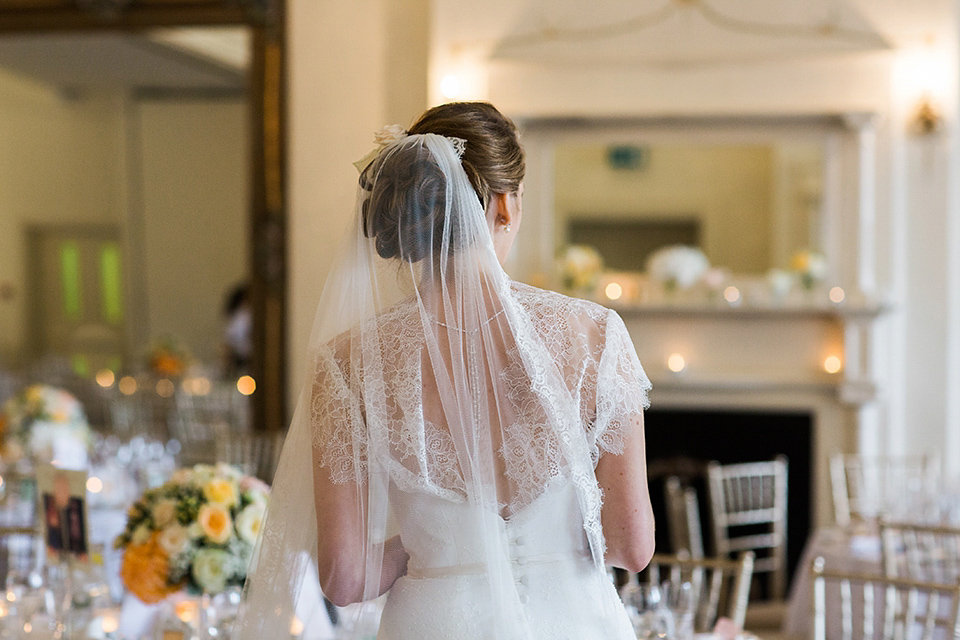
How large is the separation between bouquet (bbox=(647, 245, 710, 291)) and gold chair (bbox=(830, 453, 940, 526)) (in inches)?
53.3

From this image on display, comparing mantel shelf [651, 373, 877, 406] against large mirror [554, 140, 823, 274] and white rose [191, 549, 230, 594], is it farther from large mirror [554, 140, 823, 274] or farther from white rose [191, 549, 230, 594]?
white rose [191, 549, 230, 594]

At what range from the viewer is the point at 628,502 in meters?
1.74

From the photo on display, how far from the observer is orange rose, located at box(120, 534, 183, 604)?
2.57m

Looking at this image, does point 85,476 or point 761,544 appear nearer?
point 85,476

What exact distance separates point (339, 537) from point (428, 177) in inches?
24.4

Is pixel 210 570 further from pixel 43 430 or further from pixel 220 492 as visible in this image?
pixel 43 430

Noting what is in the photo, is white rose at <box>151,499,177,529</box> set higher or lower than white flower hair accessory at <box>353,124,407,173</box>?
lower

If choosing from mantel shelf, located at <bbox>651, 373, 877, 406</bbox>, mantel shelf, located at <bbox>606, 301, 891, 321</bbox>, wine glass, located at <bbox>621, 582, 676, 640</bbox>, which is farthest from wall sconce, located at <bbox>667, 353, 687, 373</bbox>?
wine glass, located at <bbox>621, 582, 676, 640</bbox>

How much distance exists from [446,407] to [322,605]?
1511mm

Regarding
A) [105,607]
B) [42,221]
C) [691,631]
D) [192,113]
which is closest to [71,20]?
[192,113]

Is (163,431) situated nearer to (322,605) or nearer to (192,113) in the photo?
(192,113)

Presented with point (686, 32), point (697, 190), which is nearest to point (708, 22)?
point (686, 32)

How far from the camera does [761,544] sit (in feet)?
18.5

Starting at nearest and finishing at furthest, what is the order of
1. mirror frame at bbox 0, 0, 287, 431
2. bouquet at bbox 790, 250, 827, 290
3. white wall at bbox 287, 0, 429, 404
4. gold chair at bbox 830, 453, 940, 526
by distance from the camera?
gold chair at bbox 830, 453, 940, 526
bouquet at bbox 790, 250, 827, 290
white wall at bbox 287, 0, 429, 404
mirror frame at bbox 0, 0, 287, 431
